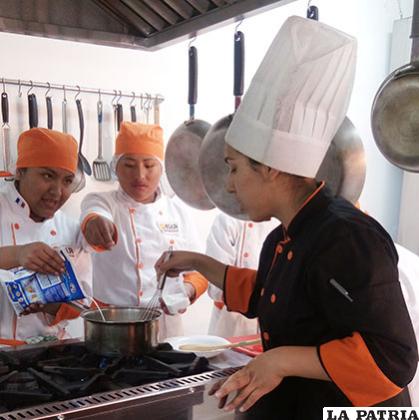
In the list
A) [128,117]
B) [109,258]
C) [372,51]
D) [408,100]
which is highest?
[372,51]

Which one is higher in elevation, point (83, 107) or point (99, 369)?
point (83, 107)

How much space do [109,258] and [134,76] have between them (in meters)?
0.89

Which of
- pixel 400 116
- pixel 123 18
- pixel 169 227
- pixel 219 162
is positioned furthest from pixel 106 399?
pixel 169 227

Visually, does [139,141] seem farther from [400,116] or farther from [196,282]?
[400,116]

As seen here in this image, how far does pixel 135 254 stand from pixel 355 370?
1.21 m

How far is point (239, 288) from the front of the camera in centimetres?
114

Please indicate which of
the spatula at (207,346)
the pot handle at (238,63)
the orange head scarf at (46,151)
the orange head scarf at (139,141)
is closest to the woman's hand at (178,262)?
the spatula at (207,346)

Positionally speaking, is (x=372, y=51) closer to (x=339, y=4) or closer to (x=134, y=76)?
(x=339, y=4)

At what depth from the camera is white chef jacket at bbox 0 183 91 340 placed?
144 centimetres

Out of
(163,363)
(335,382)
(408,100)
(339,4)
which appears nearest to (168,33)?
(408,100)

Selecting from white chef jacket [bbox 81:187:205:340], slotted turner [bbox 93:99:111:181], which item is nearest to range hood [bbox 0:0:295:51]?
white chef jacket [bbox 81:187:205:340]

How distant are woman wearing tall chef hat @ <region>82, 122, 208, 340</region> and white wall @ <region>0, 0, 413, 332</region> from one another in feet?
1.17

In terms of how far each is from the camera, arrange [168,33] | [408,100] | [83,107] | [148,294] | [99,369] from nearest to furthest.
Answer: [99,369] → [408,100] → [168,33] → [148,294] → [83,107]

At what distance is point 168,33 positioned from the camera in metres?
1.36
